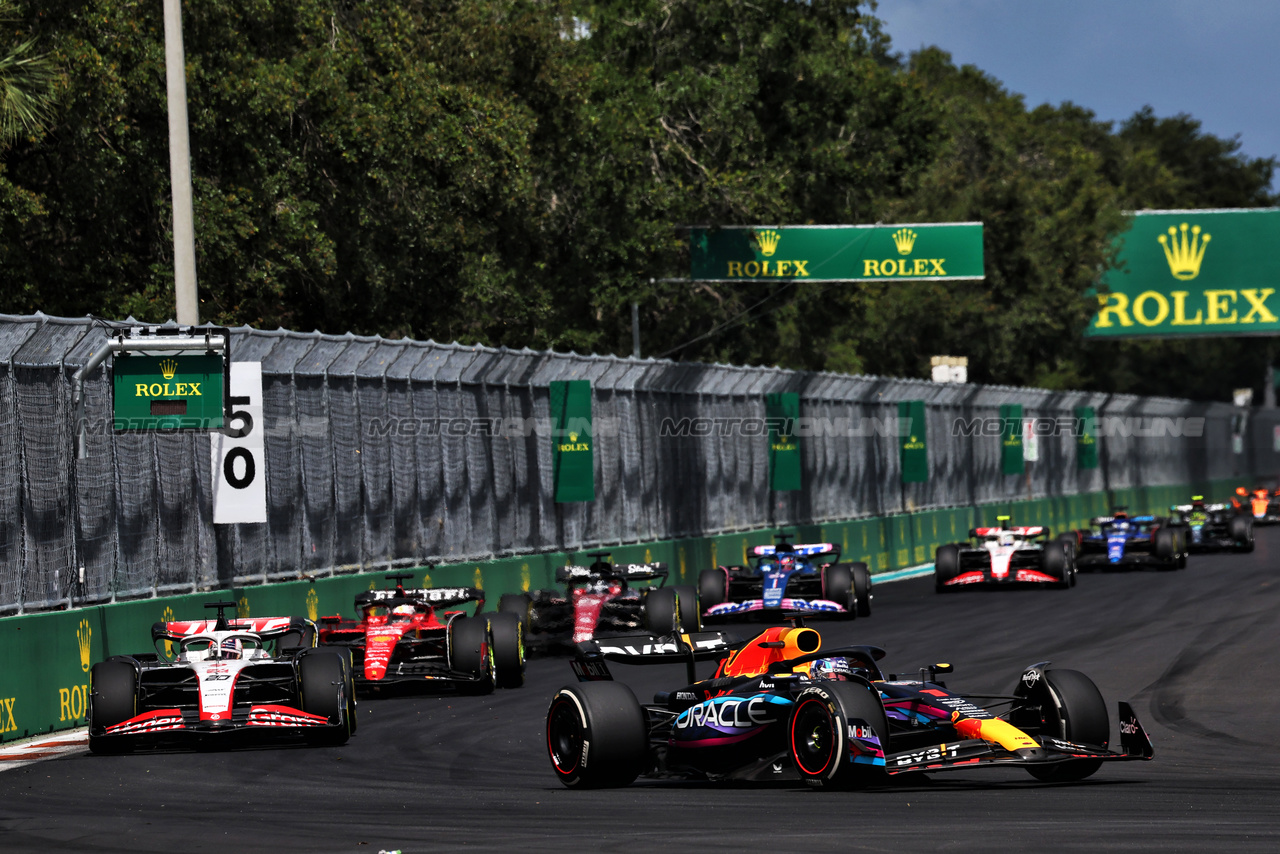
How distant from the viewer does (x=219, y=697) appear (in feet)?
39.1

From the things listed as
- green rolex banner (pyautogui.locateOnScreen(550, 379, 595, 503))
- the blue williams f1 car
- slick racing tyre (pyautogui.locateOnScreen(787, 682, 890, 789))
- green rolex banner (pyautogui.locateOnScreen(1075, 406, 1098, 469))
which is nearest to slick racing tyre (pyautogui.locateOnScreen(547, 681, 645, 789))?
slick racing tyre (pyautogui.locateOnScreen(787, 682, 890, 789))

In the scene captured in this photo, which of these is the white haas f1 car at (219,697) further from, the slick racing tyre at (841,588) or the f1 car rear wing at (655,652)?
the slick racing tyre at (841,588)

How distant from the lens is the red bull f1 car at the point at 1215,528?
3388 centimetres

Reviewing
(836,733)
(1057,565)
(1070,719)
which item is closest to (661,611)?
(1070,719)

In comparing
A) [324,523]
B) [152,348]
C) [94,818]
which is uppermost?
[152,348]

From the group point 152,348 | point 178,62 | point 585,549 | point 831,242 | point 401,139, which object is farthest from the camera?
point 831,242

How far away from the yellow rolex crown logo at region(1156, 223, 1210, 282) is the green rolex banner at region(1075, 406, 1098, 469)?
6828 mm

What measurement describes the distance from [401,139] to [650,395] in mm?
4937

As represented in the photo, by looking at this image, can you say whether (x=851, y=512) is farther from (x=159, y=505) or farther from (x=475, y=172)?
(x=159, y=505)

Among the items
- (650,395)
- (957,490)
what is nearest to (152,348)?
(650,395)

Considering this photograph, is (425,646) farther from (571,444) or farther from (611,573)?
(571,444)

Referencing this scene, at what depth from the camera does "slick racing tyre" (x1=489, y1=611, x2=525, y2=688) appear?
49.9ft

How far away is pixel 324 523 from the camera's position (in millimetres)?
18391

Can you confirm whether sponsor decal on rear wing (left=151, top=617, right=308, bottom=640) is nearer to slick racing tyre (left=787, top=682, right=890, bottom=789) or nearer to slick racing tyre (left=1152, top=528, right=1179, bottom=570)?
slick racing tyre (left=787, top=682, right=890, bottom=789)
